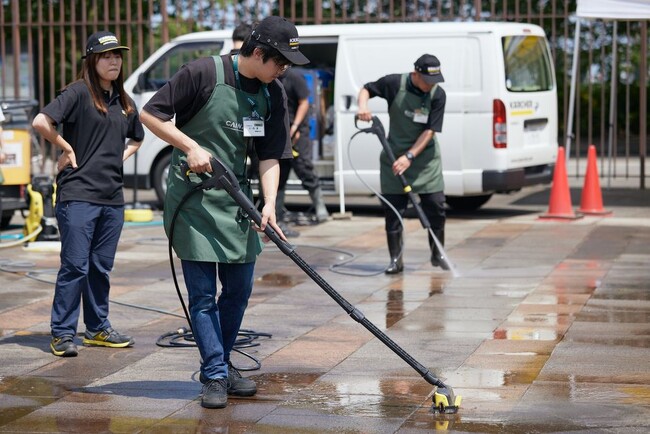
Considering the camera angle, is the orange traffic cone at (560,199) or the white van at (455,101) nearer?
the white van at (455,101)

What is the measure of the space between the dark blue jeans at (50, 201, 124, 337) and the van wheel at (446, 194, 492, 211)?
809 centimetres

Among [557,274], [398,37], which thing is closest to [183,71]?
[557,274]

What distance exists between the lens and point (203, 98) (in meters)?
5.78

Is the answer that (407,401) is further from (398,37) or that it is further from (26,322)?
(398,37)

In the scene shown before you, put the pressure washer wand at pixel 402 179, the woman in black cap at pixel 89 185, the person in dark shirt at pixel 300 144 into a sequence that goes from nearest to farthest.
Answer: the woman in black cap at pixel 89 185, the pressure washer wand at pixel 402 179, the person in dark shirt at pixel 300 144

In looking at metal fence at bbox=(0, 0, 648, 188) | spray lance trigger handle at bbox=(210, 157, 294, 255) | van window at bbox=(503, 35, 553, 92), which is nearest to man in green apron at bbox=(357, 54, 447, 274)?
van window at bbox=(503, 35, 553, 92)

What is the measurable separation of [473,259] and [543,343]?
12.5ft

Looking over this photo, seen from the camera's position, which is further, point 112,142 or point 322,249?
point 322,249

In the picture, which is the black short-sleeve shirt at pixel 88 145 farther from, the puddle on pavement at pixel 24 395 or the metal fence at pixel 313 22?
the metal fence at pixel 313 22

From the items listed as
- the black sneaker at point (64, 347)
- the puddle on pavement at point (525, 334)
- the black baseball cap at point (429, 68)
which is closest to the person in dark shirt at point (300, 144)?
the black baseball cap at point (429, 68)

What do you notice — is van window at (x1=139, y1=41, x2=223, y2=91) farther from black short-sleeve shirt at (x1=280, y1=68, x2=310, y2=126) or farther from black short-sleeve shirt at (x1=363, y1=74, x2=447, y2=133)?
black short-sleeve shirt at (x1=363, y1=74, x2=447, y2=133)

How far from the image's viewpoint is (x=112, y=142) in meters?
7.28

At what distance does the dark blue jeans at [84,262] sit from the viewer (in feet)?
23.3

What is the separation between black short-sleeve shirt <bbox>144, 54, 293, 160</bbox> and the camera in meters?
5.73
